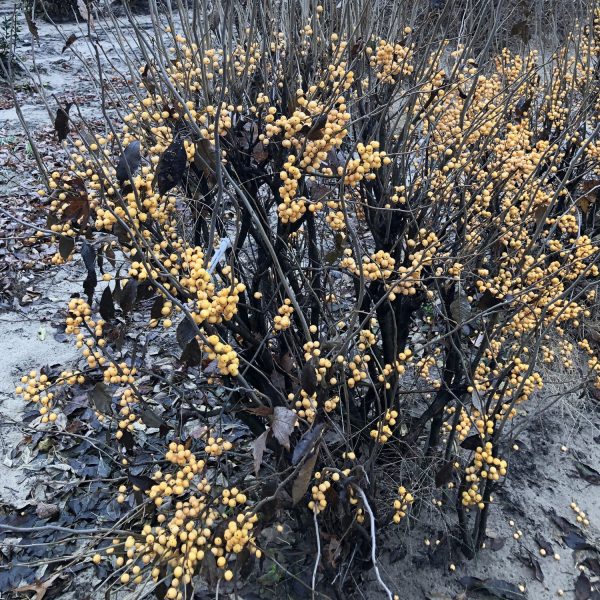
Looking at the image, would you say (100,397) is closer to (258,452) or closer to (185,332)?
(185,332)

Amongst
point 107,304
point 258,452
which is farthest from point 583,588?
point 107,304

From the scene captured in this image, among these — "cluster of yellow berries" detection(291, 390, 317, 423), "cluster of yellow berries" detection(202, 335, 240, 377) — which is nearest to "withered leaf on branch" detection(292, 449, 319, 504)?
"cluster of yellow berries" detection(291, 390, 317, 423)

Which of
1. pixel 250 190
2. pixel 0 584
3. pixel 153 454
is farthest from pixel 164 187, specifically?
pixel 0 584

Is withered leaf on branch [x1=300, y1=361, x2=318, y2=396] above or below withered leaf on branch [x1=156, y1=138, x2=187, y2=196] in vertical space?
below

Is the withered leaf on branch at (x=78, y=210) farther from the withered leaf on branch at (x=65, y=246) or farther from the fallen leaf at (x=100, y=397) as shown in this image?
the fallen leaf at (x=100, y=397)

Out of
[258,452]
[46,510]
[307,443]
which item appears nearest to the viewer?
[258,452]

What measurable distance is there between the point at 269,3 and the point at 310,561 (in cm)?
284

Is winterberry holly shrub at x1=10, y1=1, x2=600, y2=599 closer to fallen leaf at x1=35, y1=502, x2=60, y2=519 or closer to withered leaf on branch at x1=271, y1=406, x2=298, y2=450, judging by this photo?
withered leaf on branch at x1=271, y1=406, x2=298, y2=450

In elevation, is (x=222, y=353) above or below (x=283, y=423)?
above

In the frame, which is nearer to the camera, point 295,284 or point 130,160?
point 130,160

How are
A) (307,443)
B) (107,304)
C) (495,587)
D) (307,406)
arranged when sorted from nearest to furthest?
1. (307,443)
2. (107,304)
3. (307,406)
4. (495,587)

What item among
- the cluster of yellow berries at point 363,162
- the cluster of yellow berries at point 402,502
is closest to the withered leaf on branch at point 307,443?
the cluster of yellow berries at point 402,502

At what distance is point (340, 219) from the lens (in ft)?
7.58

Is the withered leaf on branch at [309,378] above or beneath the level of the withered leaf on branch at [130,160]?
beneath
